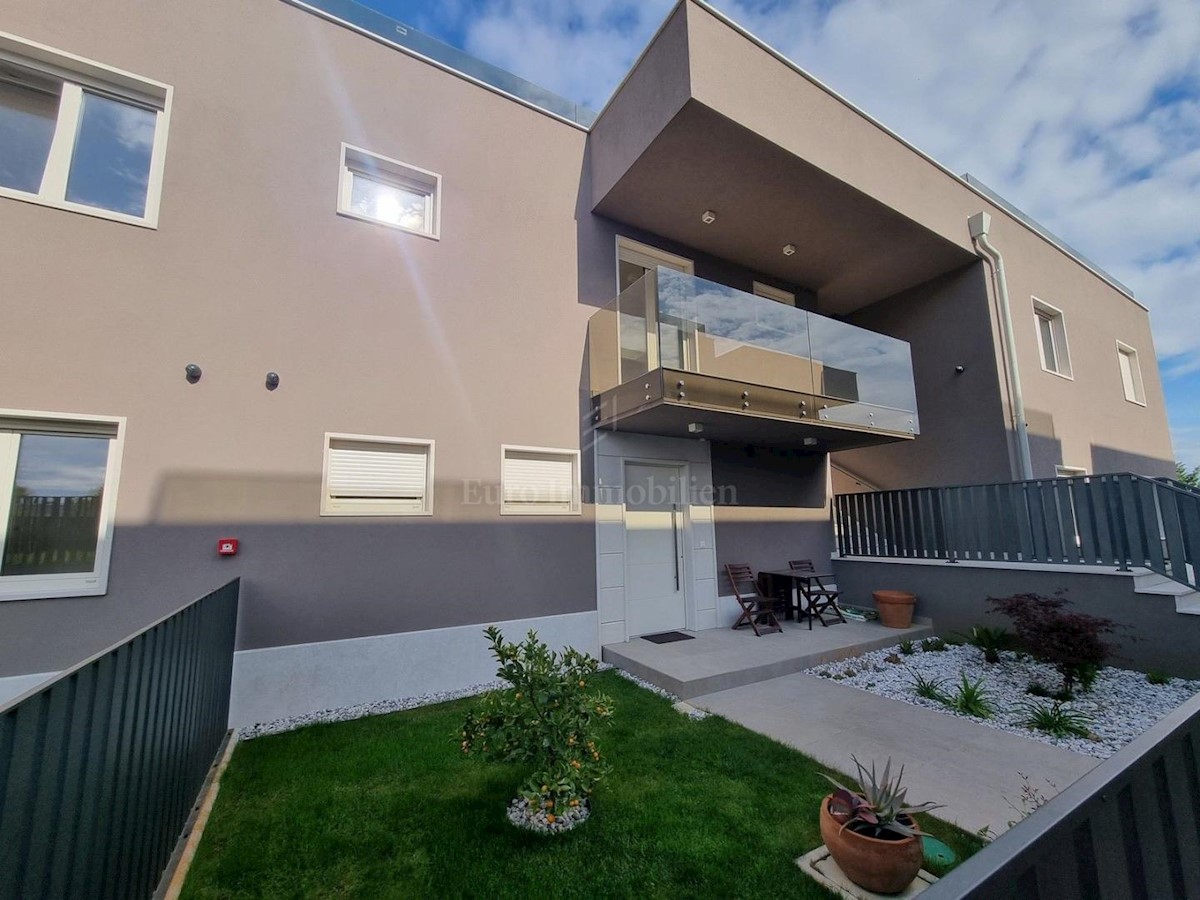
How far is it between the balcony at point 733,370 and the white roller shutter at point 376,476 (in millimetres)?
2323

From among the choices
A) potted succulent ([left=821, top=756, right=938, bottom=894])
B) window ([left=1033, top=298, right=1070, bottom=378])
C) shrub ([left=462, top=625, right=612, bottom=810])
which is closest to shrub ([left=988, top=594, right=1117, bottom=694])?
potted succulent ([left=821, top=756, right=938, bottom=894])

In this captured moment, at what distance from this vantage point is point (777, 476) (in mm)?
8312

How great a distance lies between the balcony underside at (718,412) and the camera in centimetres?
579

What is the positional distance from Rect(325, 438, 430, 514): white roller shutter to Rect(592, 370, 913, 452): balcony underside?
231cm

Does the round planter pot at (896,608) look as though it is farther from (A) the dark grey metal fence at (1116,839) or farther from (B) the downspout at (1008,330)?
(A) the dark grey metal fence at (1116,839)

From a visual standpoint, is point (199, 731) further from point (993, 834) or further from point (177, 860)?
point (993, 834)

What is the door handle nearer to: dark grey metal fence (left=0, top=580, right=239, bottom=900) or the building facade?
the building facade

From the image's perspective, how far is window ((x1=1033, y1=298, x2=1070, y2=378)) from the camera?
31.5 ft

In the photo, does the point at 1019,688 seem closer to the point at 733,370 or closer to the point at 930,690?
the point at 930,690

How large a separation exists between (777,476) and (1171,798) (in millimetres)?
7204

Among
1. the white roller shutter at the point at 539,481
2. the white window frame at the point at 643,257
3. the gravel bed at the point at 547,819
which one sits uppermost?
the white window frame at the point at 643,257

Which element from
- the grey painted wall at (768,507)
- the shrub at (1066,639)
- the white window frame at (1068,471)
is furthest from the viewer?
the white window frame at (1068,471)

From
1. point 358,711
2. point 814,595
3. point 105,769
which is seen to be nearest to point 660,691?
point 358,711

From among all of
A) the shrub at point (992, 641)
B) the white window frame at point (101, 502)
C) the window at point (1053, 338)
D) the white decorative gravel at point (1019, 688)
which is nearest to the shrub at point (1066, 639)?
the white decorative gravel at point (1019, 688)
